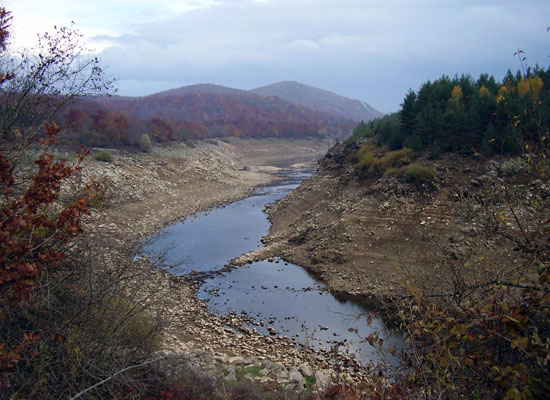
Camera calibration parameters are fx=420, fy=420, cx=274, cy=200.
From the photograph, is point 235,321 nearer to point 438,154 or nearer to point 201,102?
point 438,154

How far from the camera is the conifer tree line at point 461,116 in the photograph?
19.0m

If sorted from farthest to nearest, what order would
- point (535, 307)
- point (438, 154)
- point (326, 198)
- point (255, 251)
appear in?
point (326, 198) < point (438, 154) < point (255, 251) < point (535, 307)

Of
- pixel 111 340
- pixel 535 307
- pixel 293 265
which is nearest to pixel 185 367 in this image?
pixel 111 340

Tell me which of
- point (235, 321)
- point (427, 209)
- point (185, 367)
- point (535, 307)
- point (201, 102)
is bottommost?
point (235, 321)

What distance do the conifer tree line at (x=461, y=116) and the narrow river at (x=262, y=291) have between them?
372 inches

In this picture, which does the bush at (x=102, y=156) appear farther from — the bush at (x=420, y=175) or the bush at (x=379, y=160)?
the bush at (x=420, y=175)

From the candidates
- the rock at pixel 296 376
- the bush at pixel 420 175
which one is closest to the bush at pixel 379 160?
the bush at pixel 420 175

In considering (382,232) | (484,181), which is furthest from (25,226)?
(484,181)

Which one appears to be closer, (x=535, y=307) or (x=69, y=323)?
(x=535, y=307)

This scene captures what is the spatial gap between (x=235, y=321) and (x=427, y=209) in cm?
1011

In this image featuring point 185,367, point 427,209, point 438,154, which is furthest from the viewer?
point 438,154

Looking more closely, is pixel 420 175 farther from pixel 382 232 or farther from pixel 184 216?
pixel 184 216

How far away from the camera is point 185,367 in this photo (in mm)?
7844

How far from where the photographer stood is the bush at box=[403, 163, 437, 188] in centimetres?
1952
